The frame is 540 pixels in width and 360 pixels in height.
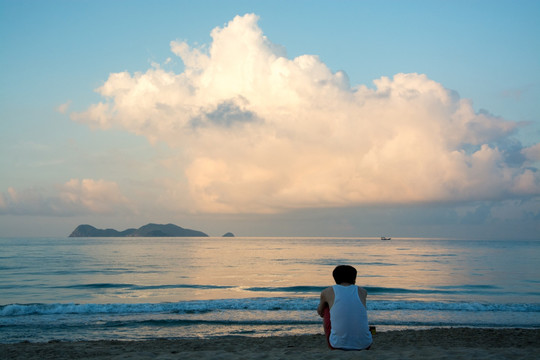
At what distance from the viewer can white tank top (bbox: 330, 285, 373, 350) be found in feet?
21.9

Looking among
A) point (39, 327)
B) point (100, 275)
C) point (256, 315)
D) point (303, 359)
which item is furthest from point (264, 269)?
point (303, 359)

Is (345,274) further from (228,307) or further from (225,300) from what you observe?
(225,300)

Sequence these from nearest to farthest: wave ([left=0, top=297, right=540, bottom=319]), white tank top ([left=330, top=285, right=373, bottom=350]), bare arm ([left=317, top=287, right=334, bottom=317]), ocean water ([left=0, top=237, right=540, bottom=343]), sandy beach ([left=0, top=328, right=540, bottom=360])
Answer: white tank top ([left=330, top=285, right=373, bottom=350]) < bare arm ([left=317, top=287, right=334, bottom=317]) < sandy beach ([left=0, top=328, right=540, bottom=360]) < ocean water ([left=0, top=237, right=540, bottom=343]) < wave ([left=0, top=297, right=540, bottom=319])

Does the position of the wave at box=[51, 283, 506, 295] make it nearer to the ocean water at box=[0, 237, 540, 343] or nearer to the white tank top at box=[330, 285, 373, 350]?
the ocean water at box=[0, 237, 540, 343]

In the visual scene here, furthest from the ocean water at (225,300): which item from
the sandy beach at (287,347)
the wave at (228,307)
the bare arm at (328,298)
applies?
the bare arm at (328,298)

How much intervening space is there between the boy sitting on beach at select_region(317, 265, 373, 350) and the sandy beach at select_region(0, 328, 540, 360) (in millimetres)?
3484

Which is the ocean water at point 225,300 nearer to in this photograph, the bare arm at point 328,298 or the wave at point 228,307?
the wave at point 228,307

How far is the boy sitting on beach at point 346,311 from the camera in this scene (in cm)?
668

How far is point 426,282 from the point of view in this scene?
37.6 m

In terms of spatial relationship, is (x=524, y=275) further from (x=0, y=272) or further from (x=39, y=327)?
(x=0, y=272)

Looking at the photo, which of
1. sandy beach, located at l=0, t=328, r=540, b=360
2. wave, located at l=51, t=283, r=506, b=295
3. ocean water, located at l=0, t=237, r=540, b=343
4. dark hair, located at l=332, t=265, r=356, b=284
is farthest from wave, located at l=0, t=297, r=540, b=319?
dark hair, located at l=332, t=265, r=356, b=284

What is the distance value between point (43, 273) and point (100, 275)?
6001mm

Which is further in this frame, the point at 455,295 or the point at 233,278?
the point at 233,278

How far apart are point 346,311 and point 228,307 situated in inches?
726
